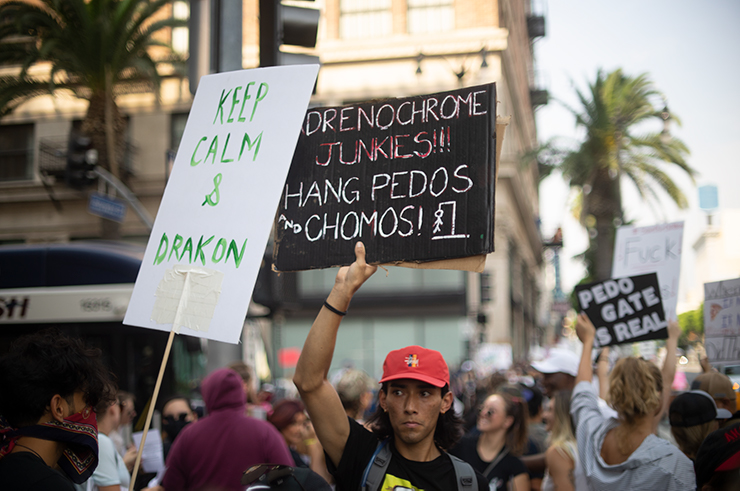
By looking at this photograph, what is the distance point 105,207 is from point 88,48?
8.54 meters

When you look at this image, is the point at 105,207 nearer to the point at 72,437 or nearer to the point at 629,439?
the point at 72,437

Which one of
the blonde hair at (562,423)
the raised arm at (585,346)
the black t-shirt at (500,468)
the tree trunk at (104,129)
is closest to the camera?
the raised arm at (585,346)

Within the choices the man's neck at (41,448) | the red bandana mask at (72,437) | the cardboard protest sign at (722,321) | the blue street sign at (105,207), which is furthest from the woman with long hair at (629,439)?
the blue street sign at (105,207)

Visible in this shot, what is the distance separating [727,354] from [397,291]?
23633 mm

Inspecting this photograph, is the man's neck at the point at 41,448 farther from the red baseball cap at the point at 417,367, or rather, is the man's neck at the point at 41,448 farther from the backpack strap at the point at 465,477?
the backpack strap at the point at 465,477

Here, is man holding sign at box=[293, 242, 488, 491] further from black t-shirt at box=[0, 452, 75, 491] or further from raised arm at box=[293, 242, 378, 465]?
black t-shirt at box=[0, 452, 75, 491]

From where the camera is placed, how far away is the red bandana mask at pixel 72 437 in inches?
87.0

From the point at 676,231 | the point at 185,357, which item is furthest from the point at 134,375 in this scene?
the point at 676,231

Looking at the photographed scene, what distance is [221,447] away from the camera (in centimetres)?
392

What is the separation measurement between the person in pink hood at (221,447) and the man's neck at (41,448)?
1.70 meters

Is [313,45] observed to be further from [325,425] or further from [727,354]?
[727,354]

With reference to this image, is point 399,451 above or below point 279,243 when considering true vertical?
below

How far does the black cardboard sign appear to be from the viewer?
8.96 ft

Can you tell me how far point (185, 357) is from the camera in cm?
921
